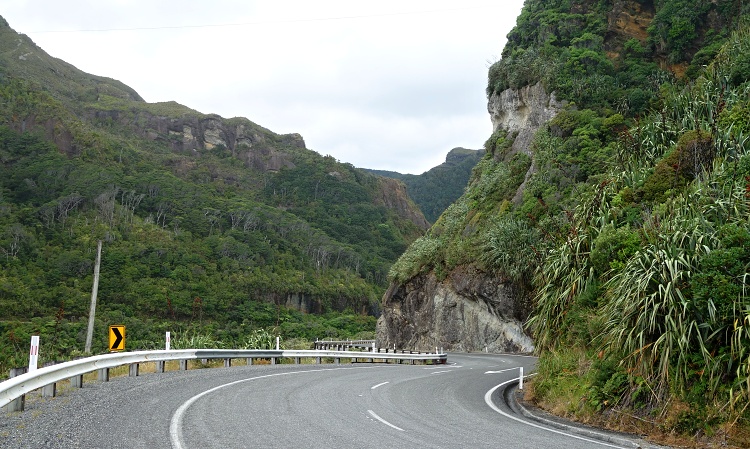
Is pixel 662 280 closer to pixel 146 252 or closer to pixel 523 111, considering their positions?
pixel 523 111

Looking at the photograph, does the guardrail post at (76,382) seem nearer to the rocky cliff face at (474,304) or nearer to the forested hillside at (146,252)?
the rocky cliff face at (474,304)

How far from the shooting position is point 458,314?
152 feet

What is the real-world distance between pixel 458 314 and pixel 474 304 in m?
1.92

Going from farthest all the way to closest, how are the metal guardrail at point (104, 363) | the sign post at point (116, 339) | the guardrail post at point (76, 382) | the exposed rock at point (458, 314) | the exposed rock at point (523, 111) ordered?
the exposed rock at point (523, 111), the exposed rock at point (458, 314), the sign post at point (116, 339), the guardrail post at point (76, 382), the metal guardrail at point (104, 363)

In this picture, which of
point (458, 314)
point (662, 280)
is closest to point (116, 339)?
point (662, 280)

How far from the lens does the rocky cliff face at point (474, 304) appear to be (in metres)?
42.5

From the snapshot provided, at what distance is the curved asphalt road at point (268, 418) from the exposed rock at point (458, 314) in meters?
27.6

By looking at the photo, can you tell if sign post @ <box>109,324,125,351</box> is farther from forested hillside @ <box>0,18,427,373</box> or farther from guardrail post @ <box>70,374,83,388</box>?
forested hillside @ <box>0,18,427,373</box>

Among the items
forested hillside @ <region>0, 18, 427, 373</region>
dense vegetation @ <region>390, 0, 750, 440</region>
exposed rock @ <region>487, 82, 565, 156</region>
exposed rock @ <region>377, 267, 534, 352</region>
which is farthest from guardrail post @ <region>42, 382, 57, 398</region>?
exposed rock @ <region>487, 82, 565, 156</region>

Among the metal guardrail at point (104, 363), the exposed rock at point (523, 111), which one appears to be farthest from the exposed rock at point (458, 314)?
the metal guardrail at point (104, 363)

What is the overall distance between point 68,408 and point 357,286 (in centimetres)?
11796

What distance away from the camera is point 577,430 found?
10.4 metres

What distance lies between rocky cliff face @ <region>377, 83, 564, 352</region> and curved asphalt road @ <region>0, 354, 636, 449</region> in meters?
27.7

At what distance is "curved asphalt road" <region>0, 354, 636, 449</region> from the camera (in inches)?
313
